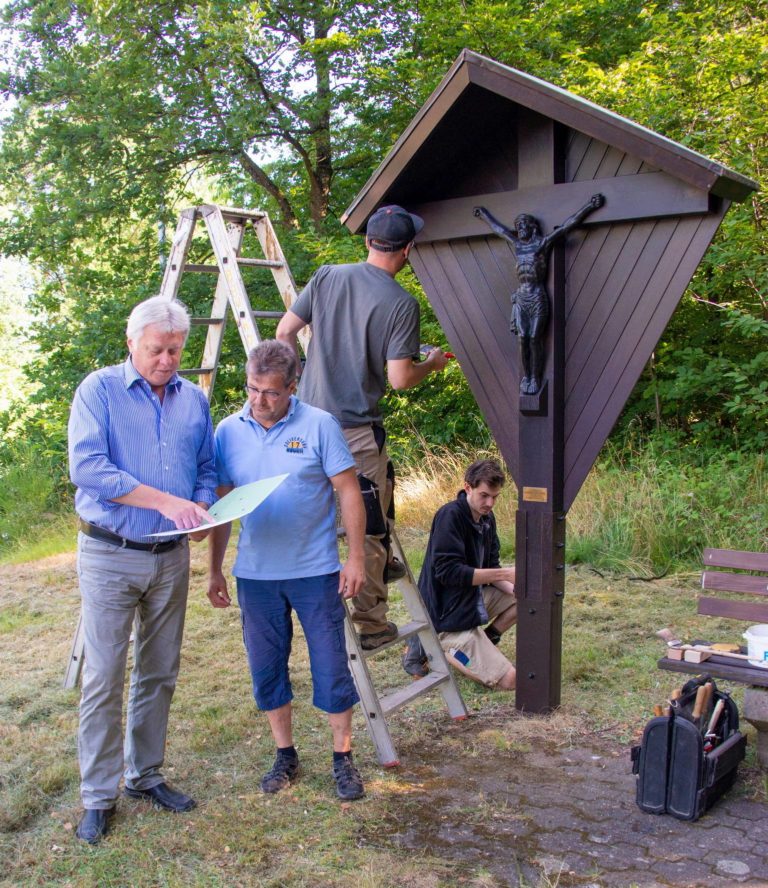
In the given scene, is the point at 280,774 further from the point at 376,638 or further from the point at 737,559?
the point at 737,559

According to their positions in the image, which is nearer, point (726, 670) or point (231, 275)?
point (726, 670)

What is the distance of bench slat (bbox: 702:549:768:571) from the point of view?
14.2ft

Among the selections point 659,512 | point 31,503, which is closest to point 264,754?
point 659,512

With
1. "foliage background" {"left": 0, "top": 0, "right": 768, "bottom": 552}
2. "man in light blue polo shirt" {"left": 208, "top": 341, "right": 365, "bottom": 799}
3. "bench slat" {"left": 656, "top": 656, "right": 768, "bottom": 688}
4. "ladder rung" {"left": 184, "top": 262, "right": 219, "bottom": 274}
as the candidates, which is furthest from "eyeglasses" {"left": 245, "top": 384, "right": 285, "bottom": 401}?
"foliage background" {"left": 0, "top": 0, "right": 768, "bottom": 552}

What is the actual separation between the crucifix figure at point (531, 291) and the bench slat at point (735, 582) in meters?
1.29

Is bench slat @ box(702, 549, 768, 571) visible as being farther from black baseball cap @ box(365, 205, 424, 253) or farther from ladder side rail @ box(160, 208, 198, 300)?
ladder side rail @ box(160, 208, 198, 300)

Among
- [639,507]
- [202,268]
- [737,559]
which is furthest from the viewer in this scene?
[639,507]

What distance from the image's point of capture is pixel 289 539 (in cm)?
367

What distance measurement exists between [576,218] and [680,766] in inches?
95.3

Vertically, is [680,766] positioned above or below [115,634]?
below

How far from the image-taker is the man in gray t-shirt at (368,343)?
13.3 ft

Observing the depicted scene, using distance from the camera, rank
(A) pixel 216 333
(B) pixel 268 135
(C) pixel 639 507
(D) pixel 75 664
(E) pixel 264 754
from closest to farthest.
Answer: (E) pixel 264 754 → (D) pixel 75 664 → (A) pixel 216 333 → (C) pixel 639 507 → (B) pixel 268 135

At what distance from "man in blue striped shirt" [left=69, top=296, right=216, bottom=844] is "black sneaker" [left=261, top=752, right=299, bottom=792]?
2.08 feet

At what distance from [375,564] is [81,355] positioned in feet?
34.2
